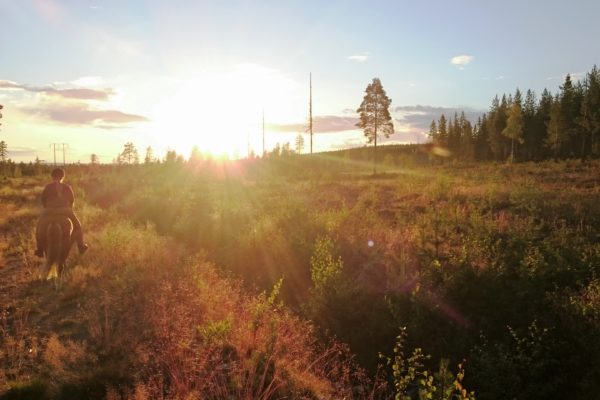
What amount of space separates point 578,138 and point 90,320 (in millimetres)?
88387

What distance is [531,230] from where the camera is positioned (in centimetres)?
1216

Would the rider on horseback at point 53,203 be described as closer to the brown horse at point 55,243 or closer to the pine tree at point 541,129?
Answer: the brown horse at point 55,243

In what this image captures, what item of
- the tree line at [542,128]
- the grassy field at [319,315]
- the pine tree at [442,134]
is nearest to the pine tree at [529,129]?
the tree line at [542,128]

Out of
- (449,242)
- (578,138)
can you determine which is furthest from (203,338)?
(578,138)

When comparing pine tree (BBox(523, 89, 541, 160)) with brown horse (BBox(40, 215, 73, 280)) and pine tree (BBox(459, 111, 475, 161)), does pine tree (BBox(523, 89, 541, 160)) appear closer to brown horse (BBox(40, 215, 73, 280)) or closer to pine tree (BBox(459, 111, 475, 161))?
pine tree (BBox(459, 111, 475, 161))

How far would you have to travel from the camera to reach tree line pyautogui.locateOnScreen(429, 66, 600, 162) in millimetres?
67106

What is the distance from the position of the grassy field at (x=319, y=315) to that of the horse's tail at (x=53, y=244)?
560 mm

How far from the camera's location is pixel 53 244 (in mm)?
10711

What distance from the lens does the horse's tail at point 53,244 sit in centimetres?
1072

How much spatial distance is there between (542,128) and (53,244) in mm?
88207

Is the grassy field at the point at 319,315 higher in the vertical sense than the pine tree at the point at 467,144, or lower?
lower

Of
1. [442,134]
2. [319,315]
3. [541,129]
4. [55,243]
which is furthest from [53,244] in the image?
[442,134]

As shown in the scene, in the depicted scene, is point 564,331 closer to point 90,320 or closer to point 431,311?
point 431,311

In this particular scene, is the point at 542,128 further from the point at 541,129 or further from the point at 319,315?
the point at 319,315
